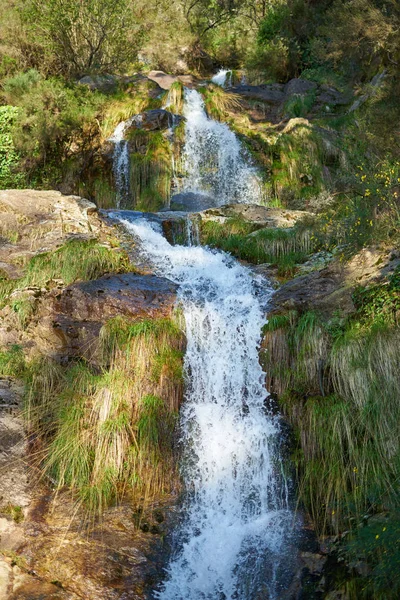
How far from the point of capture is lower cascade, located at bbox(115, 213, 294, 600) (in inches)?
200

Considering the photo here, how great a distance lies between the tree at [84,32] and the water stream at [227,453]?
10.7m

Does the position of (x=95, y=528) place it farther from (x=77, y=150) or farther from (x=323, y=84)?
(x=323, y=84)

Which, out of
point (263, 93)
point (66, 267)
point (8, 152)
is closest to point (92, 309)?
point (66, 267)

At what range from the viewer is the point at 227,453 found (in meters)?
6.06

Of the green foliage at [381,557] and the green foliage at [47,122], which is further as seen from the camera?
the green foliage at [47,122]

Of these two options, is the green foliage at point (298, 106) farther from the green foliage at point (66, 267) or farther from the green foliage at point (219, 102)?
the green foliage at point (66, 267)

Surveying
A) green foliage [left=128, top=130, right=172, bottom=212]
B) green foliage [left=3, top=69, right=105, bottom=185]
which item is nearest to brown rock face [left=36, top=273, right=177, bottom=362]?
green foliage [left=128, top=130, right=172, bottom=212]

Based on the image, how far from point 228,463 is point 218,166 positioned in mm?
9873

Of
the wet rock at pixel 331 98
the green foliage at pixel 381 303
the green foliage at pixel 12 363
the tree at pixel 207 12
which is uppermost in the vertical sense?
the tree at pixel 207 12

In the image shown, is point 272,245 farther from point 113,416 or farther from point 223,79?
point 223,79

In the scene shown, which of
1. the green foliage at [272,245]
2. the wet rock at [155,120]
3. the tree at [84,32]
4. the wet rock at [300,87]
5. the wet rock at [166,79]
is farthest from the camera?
the wet rock at [166,79]

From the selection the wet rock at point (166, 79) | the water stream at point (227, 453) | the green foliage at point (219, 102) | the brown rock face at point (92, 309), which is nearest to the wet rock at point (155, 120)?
the green foliage at point (219, 102)

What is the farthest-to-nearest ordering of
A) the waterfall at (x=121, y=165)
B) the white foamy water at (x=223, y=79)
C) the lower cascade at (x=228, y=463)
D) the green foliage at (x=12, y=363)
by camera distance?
the white foamy water at (x=223, y=79), the waterfall at (x=121, y=165), the green foliage at (x=12, y=363), the lower cascade at (x=228, y=463)

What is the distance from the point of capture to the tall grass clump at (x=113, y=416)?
18.4 feet
